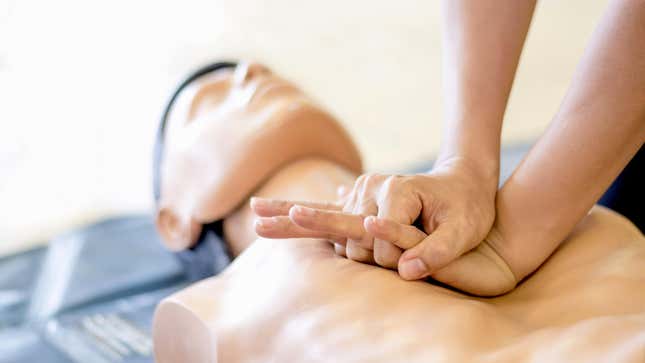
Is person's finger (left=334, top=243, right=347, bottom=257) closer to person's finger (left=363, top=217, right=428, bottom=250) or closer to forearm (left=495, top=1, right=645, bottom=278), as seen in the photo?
person's finger (left=363, top=217, right=428, bottom=250)

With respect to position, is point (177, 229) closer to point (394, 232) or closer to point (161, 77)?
point (394, 232)

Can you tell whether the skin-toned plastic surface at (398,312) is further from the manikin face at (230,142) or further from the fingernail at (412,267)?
the manikin face at (230,142)

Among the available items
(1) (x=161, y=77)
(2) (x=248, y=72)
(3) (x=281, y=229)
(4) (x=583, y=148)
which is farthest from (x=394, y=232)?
(1) (x=161, y=77)

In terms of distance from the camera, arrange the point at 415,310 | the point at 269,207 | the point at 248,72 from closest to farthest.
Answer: the point at 415,310 → the point at 269,207 → the point at 248,72

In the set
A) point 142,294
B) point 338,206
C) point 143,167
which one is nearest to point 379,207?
point 338,206

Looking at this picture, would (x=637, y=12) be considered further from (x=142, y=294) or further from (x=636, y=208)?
(x=142, y=294)

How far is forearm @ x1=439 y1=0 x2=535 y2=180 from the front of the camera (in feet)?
3.45

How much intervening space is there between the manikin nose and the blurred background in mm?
705

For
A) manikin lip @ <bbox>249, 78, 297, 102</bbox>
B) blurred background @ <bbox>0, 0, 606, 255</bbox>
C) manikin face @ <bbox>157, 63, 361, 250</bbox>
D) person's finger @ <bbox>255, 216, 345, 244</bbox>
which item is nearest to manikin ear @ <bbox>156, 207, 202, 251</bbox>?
manikin face @ <bbox>157, 63, 361, 250</bbox>

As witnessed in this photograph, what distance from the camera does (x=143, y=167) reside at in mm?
2227

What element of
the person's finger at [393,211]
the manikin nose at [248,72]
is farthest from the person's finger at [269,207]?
the manikin nose at [248,72]

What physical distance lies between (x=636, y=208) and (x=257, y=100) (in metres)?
0.68

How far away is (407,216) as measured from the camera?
0.92 metres

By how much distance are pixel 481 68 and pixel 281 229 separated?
349 mm
